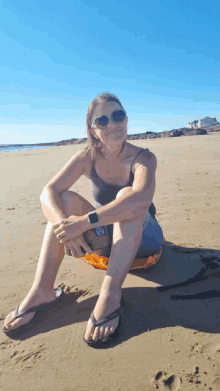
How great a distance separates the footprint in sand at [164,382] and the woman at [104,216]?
0.40 metres

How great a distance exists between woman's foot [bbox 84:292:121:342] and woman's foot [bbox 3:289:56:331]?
466mm

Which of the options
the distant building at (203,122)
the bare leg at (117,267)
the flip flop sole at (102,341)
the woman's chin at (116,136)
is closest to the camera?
the flip flop sole at (102,341)

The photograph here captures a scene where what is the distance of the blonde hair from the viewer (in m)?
2.55

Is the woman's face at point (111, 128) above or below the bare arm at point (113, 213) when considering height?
above

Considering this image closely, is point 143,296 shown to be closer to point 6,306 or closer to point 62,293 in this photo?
point 62,293

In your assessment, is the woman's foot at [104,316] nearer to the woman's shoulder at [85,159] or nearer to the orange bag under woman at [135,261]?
the orange bag under woman at [135,261]

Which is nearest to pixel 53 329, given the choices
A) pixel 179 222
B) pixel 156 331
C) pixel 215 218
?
pixel 156 331

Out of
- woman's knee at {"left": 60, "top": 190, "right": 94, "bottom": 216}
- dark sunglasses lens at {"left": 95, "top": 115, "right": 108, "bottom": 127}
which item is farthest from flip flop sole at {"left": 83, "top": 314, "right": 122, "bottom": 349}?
dark sunglasses lens at {"left": 95, "top": 115, "right": 108, "bottom": 127}

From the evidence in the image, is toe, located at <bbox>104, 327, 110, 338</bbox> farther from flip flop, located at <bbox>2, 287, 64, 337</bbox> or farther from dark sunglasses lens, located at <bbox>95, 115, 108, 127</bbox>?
dark sunglasses lens, located at <bbox>95, 115, 108, 127</bbox>

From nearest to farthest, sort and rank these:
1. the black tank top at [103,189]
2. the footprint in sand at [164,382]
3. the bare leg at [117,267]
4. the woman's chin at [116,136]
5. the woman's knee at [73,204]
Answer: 1. the footprint in sand at [164,382]
2. the bare leg at [117,267]
3. the woman's knee at [73,204]
4. the woman's chin at [116,136]
5. the black tank top at [103,189]

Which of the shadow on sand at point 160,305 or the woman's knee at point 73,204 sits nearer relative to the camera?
the shadow on sand at point 160,305

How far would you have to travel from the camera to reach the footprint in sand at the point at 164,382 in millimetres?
1486

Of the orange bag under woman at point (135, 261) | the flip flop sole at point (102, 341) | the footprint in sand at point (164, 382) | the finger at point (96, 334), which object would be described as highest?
the orange bag under woman at point (135, 261)

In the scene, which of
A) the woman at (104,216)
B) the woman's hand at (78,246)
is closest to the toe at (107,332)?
the woman at (104,216)
